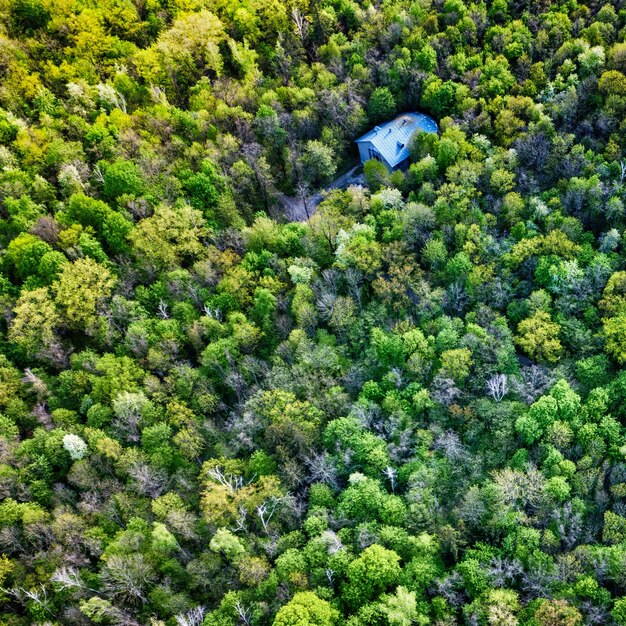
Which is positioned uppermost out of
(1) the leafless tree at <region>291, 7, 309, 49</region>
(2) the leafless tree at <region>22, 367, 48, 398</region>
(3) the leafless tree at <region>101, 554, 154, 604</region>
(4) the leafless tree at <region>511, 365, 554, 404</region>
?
(1) the leafless tree at <region>291, 7, 309, 49</region>

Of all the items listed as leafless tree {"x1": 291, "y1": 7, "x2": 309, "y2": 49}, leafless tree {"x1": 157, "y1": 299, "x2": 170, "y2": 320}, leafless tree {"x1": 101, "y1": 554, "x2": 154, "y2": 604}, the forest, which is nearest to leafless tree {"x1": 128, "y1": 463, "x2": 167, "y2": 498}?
the forest

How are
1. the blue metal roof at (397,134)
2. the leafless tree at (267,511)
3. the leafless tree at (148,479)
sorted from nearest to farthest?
the leafless tree at (267,511) < the leafless tree at (148,479) < the blue metal roof at (397,134)

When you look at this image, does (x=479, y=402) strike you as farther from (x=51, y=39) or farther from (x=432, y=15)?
(x=51, y=39)

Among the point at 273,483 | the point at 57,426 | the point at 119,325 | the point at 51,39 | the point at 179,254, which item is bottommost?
the point at 273,483

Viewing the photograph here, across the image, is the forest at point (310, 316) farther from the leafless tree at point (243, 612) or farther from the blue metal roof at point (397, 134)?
the blue metal roof at point (397, 134)

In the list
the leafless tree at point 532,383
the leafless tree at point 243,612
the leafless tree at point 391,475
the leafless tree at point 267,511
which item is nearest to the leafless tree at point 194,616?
the leafless tree at point 243,612

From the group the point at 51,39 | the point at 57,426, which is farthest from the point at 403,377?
the point at 51,39

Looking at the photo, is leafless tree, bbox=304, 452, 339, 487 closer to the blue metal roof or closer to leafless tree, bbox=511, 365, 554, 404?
leafless tree, bbox=511, 365, 554, 404
